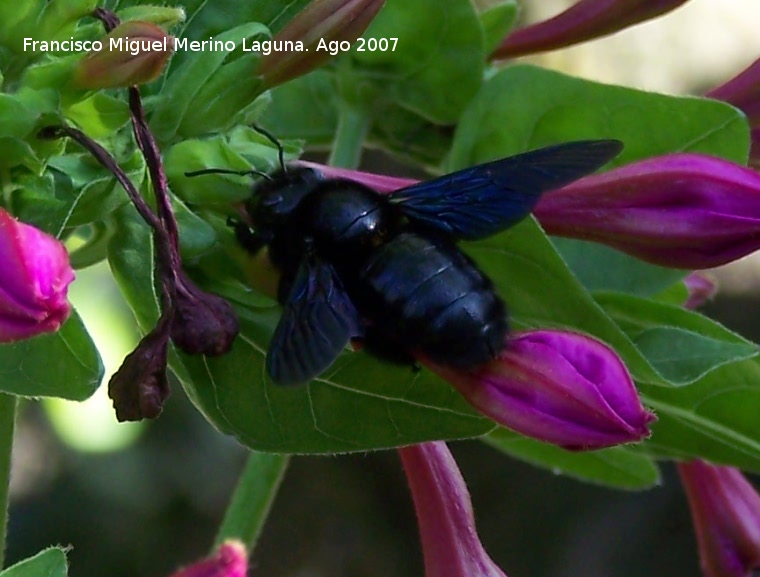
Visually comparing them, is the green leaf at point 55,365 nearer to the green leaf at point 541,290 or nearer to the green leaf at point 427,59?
the green leaf at point 541,290

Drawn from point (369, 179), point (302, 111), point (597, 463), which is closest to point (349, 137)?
point (302, 111)

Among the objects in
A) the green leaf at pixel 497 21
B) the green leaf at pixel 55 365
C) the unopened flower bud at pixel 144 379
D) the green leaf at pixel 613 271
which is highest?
the green leaf at pixel 497 21

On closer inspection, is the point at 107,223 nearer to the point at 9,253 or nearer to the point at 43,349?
the point at 43,349

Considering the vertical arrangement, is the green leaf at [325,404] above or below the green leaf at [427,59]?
below

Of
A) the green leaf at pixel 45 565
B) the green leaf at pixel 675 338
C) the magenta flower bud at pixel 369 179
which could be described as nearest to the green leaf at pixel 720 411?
the green leaf at pixel 675 338

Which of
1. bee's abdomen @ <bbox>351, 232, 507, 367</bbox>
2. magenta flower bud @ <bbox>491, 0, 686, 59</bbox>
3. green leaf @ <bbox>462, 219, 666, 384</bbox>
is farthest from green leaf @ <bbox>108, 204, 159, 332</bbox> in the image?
magenta flower bud @ <bbox>491, 0, 686, 59</bbox>

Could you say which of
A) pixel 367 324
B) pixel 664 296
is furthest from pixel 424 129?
pixel 367 324
